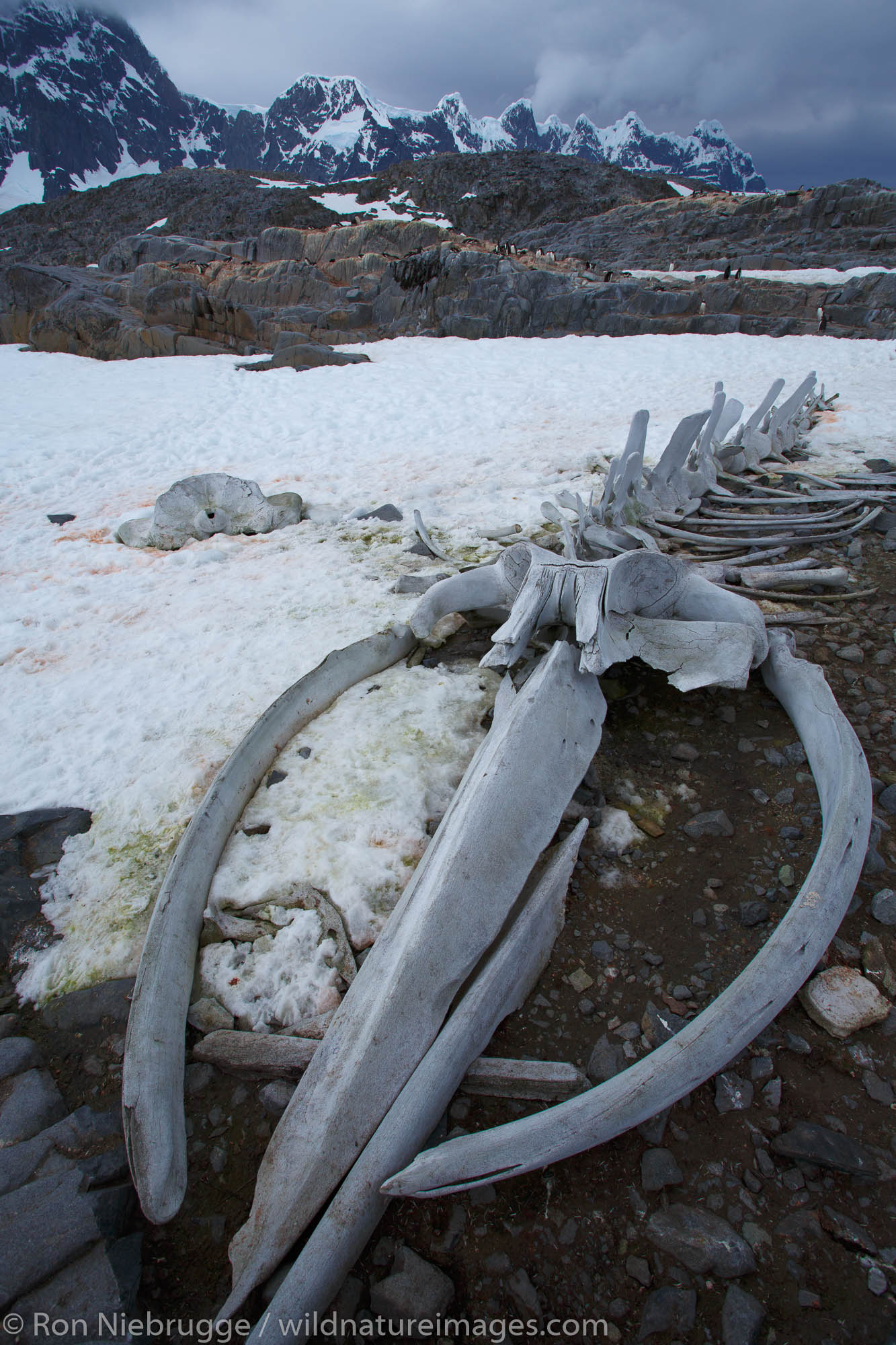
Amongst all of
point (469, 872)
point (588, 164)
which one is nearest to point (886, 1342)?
point (469, 872)

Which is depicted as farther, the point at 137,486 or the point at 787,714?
the point at 137,486

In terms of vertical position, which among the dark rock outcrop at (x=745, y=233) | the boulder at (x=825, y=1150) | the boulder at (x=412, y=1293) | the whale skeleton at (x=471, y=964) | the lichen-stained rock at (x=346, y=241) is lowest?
the boulder at (x=412, y=1293)

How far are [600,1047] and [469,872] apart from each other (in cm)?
64

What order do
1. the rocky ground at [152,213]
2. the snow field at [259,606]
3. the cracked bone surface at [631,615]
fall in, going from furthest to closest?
the rocky ground at [152,213]
the cracked bone surface at [631,615]
the snow field at [259,606]

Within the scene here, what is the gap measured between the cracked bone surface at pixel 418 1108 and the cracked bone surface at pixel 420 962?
1.5 inches

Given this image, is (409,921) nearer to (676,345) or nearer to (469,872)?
(469,872)

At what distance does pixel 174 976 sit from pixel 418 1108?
83cm

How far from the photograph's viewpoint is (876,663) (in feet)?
10.9

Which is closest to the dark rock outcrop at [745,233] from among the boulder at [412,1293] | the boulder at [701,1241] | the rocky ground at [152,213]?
the rocky ground at [152,213]

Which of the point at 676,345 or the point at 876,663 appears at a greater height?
the point at 676,345

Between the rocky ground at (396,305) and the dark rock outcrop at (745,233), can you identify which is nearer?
the rocky ground at (396,305)

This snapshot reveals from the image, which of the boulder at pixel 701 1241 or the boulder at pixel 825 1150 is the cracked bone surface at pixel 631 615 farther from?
the boulder at pixel 701 1241

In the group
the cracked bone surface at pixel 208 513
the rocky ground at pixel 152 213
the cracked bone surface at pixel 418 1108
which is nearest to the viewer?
the cracked bone surface at pixel 418 1108

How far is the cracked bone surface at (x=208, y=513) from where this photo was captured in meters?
5.20
